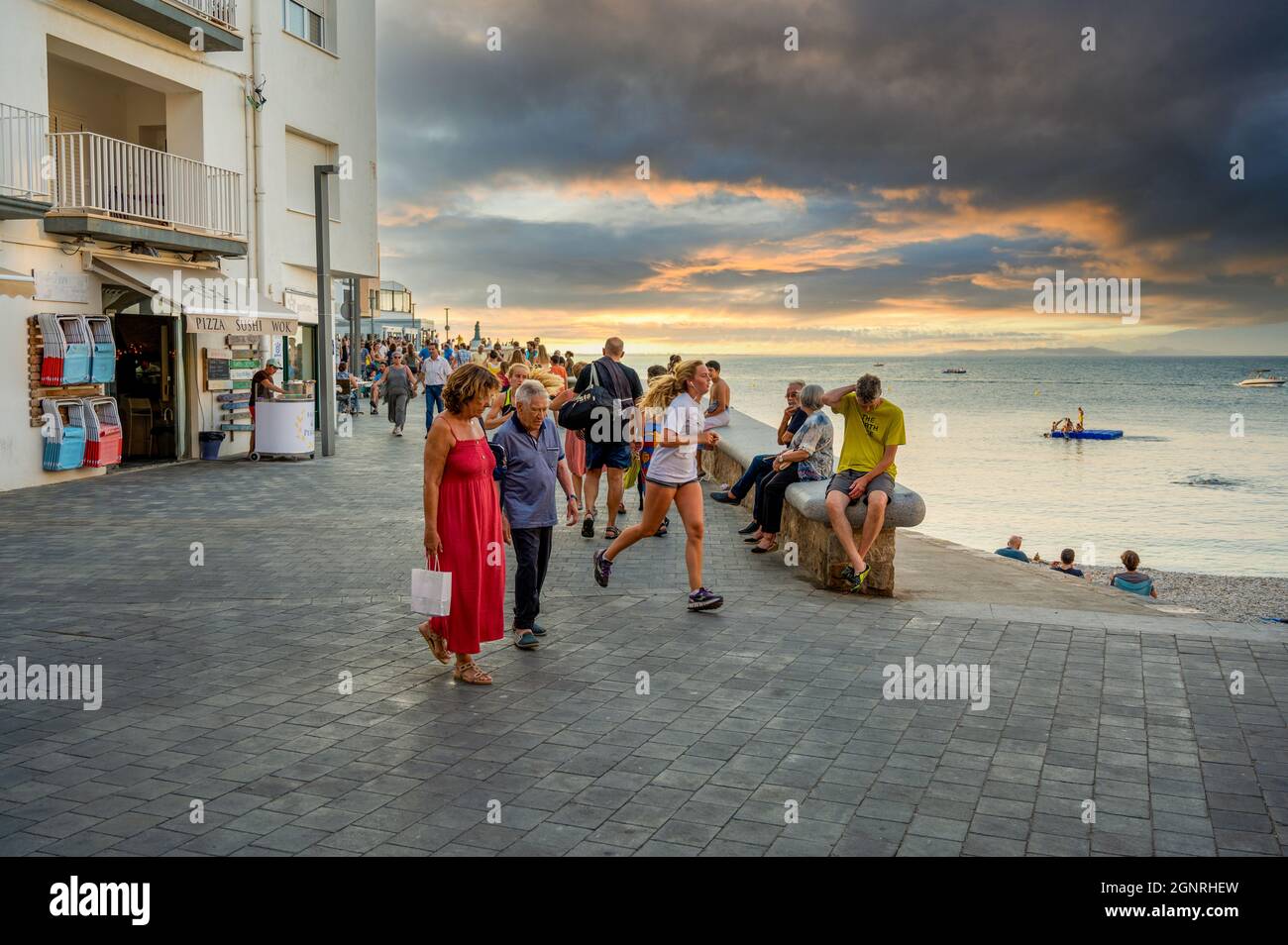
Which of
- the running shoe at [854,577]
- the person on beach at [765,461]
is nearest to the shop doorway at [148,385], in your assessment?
the person on beach at [765,461]

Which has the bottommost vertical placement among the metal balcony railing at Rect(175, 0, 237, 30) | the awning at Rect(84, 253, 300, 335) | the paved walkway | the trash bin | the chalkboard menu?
the paved walkway

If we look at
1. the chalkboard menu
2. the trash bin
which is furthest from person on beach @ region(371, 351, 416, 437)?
the trash bin

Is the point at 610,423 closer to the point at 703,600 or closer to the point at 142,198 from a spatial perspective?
the point at 703,600

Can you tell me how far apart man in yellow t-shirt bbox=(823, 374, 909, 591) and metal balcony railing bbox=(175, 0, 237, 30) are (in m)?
15.2

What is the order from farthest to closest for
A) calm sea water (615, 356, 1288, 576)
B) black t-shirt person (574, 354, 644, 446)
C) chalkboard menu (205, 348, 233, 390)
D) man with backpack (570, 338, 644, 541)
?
calm sea water (615, 356, 1288, 576)
chalkboard menu (205, 348, 233, 390)
black t-shirt person (574, 354, 644, 446)
man with backpack (570, 338, 644, 541)

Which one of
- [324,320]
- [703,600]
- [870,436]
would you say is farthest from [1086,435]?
[703,600]

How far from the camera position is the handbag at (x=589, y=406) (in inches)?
436

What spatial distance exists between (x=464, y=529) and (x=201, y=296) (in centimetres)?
1439

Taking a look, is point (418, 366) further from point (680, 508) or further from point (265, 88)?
point (680, 508)

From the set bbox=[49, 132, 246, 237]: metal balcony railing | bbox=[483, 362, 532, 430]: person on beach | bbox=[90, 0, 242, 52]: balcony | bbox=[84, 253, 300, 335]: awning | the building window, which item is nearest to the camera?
bbox=[483, 362, 532, 430]: person on beach

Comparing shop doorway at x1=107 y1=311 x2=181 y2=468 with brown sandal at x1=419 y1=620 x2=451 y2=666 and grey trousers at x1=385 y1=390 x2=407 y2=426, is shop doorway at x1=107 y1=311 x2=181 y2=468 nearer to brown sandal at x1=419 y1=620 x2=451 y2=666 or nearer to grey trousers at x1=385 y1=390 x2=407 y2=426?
grey trousers at x1=385 y1=390 x2=407 y2=426

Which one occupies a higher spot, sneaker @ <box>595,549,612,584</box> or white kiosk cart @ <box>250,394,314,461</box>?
white kiosk cart @ <box>250,394,314,461</box>

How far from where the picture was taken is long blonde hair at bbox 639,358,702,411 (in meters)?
8.54
